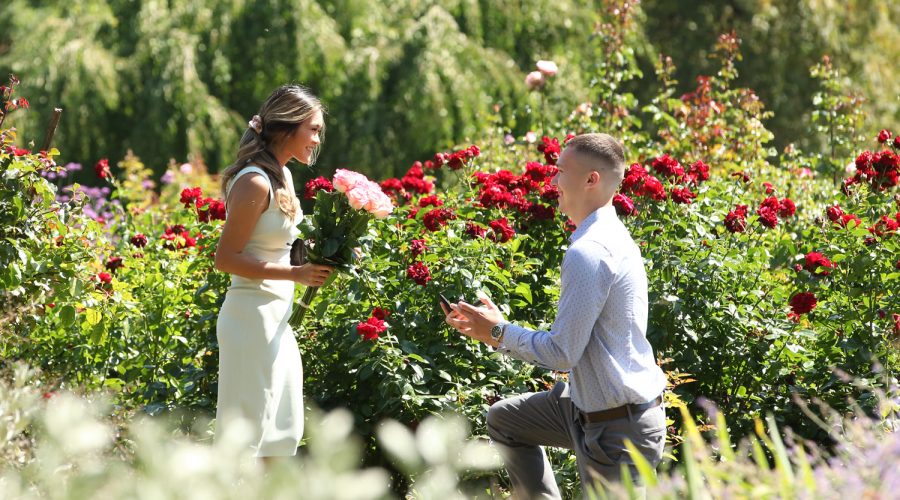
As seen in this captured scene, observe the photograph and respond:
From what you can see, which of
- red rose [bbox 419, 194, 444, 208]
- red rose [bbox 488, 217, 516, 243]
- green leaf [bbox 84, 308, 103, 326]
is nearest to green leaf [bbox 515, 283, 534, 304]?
red rose [bbox 488, 217, 516, 243]

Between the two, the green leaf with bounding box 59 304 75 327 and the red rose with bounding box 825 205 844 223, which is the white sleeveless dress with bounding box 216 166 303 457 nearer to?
the green leaf with bounding box 59 304 75 327

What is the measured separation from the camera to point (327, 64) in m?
10.5

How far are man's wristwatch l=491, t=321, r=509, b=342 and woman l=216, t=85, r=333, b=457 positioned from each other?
23.4 inches

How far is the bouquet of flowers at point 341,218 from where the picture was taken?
312cm

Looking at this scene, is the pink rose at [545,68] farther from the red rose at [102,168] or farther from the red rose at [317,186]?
the red rose at [102,168]

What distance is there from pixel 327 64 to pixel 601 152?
8.11 m

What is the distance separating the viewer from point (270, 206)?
313 centimetres

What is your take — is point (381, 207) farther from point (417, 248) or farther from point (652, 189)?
point (652, 189)

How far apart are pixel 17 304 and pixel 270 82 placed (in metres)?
7.23

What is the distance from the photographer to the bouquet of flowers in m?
3.12

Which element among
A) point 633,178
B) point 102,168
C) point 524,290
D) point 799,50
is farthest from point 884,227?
point 799,50

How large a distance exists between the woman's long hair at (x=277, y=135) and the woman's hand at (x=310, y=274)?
18 centimetres

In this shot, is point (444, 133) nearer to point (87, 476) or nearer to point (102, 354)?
point (102, 354)

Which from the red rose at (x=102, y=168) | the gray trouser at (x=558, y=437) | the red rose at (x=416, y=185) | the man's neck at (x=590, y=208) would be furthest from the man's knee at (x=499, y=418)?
the red rose at (x=102, y=168)
